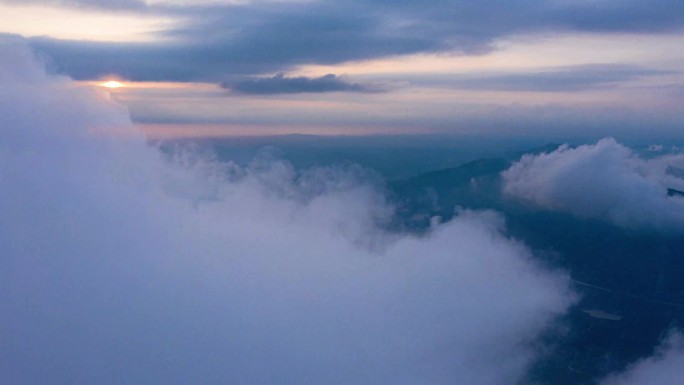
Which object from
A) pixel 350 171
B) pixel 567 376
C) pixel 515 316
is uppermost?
pixel 350 171

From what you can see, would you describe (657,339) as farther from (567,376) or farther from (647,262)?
(647,262)

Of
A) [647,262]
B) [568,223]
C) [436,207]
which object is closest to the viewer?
[647,262]

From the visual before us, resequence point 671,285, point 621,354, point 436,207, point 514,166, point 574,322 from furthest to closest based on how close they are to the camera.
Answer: point 514,166, point 436,207, point 671,285, point 574,322, point 621,354

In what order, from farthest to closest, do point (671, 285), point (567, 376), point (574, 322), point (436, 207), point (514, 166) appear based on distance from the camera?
point (514, 166) < point (436, 207) < point (671, 285) < point (574, 322) < point (567, 376)

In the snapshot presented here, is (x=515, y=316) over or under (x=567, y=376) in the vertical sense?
over

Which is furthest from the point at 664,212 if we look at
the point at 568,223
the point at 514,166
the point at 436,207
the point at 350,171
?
the point at 350,171

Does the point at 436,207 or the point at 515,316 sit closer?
the point at 515,316

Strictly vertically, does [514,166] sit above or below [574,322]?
above

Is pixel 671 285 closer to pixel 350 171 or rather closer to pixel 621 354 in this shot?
pixel 621 354

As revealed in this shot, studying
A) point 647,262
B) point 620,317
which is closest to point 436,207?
point 647,262
